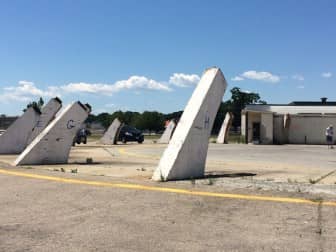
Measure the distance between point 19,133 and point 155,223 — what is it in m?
17.9

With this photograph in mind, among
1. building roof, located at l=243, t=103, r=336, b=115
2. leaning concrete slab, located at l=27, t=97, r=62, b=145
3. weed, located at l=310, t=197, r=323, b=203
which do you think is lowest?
weed, located at l=310, t=197, r=323, b=203

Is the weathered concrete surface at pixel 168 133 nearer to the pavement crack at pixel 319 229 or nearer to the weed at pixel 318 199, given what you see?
the weed at pixel 318 199

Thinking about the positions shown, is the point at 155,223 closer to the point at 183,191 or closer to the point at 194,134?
the point at 183,191

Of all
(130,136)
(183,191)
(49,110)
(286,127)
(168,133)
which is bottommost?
(183,191)

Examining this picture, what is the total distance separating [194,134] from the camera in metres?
10.8

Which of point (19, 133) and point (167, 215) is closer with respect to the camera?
point (167, 215)

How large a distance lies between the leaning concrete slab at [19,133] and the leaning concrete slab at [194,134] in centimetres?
1329

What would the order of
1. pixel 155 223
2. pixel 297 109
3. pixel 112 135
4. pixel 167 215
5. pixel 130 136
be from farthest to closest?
pixel 297 109 → pixel 130 136 → pixel 112 135 → pixel 167 215 → pixel 155 223

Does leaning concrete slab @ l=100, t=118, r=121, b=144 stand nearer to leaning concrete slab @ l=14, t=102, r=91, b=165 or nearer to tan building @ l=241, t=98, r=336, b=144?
tan building @ l=241, t=98, r=336, b=144

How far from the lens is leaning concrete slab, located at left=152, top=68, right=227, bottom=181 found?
10148 millimetres

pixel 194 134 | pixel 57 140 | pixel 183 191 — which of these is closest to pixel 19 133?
pixel 57 140

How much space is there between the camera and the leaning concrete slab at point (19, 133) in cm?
2208

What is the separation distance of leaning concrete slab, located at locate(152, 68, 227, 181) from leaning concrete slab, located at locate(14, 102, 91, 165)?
5.90 metres

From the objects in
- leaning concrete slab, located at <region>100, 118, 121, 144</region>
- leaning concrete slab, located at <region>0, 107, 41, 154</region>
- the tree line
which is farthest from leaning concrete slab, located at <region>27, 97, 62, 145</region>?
the tree line
